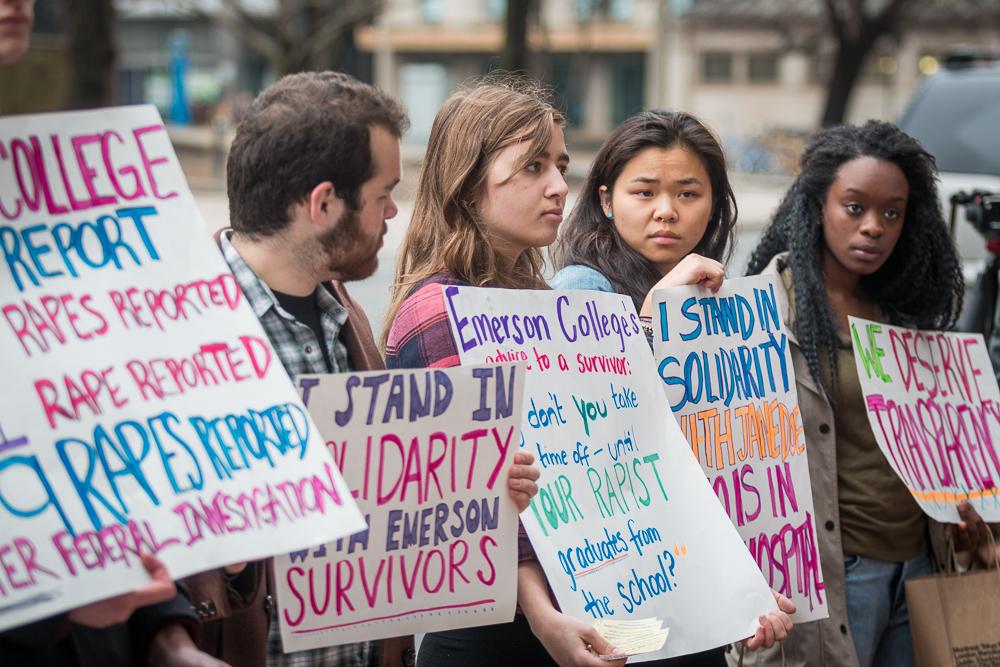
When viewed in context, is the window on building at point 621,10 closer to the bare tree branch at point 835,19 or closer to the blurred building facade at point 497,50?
the blurred building facade at point 497,50

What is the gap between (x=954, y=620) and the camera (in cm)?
313

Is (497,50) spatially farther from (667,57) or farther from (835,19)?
(835,19)

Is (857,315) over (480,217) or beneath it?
beneath

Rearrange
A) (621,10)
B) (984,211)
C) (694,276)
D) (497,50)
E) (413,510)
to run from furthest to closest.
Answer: (621,10), (497,50), (984,211), (694,276), (413,510)

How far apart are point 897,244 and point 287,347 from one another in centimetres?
179

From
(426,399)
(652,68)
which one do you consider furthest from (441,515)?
(652,68)

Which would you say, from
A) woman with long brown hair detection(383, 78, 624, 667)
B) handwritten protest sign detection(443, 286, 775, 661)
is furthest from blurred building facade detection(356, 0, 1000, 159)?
handwritten protest sign detection(443, 286, 775, 661)

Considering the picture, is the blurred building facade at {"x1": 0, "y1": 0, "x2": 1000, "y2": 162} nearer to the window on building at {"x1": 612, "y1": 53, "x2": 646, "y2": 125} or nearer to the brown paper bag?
the window on building at {"x1": 612, "y1": 53, "x2": 646, "y2": 125}

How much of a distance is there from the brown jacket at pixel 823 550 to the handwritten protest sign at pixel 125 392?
1458 millimetres

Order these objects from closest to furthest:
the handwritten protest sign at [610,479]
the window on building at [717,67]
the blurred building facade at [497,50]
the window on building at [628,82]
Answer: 1. the handwritten protest sign at [610,479]
2. the window on building at [717,67]
3. the blurred building facade at [497,50]
4. the window on building at [628,82]

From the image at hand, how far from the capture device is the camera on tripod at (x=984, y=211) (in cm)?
482

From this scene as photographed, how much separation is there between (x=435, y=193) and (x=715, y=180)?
0.77m

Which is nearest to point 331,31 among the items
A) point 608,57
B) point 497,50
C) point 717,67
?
point 717,67

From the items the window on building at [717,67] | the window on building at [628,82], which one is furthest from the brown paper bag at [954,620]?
the window on building at [628,82]
